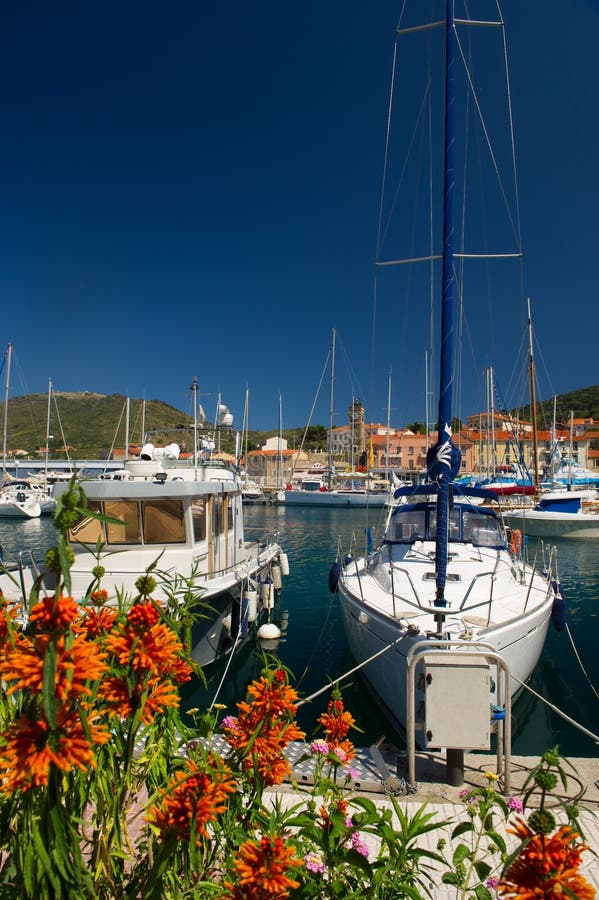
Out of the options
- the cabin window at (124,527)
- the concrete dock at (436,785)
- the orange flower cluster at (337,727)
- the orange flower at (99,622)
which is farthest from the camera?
the cabin window at (124,527)

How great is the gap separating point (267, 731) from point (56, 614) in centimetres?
104

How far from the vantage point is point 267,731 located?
186 centimetres

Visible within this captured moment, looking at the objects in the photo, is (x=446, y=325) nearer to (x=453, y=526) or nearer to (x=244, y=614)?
(x=453, y=526)

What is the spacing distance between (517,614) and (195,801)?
6.59 metres

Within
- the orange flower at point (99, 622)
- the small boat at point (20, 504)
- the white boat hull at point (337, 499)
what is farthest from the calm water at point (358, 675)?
the white boat hull at point (337, 499)

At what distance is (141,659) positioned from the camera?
1439 millimetres

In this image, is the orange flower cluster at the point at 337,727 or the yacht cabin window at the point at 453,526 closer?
the orange flower cluster at the point at 337,727

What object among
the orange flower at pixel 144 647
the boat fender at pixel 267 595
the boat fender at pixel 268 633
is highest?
the orange flower at pixel 144 647

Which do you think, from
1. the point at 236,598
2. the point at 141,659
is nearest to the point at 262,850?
the point at 141,659

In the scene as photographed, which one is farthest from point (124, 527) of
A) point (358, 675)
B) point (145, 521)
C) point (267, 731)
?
point (267, 731)

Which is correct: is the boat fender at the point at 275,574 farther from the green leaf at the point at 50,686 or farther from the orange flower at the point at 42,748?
the green leaf at the point at 50,686

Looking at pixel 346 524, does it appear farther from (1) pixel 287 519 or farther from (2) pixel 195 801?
(2) pixel 195 801

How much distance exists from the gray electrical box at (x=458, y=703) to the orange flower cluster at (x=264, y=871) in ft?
11.1

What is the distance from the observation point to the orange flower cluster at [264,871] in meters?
1.32
